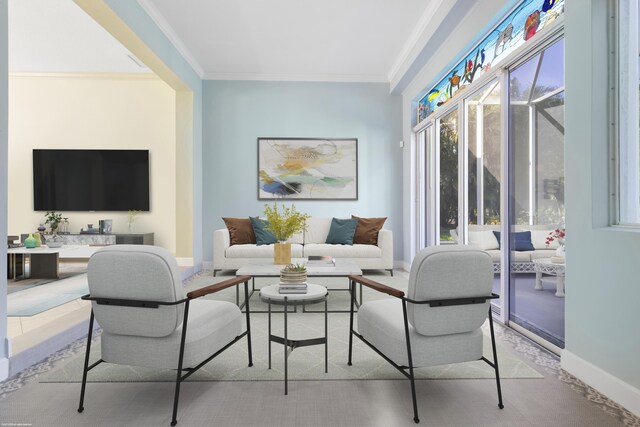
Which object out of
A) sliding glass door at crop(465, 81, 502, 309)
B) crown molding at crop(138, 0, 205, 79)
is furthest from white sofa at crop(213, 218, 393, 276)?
→ crown molding at crop(138, 0, 205, 79)

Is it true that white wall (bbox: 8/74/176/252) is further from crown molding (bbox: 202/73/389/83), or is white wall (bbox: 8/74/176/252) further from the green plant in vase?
crown molding (bbox: 202/73/389/83)

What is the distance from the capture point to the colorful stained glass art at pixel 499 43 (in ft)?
9.62

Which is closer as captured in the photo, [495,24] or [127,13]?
A: [495,24]

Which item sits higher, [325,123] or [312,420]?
[325,123]

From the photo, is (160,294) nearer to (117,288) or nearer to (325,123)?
(117,288)

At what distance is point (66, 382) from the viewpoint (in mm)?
→ 2268

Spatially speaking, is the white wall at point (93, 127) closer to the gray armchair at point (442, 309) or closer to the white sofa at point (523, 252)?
the white sofa at point (523, 252)

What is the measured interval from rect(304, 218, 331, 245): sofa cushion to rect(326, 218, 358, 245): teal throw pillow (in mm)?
197

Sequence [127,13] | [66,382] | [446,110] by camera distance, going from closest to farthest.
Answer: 1. [66,382]
2. [127,13]
3. [446,110]

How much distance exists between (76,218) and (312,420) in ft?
21.8

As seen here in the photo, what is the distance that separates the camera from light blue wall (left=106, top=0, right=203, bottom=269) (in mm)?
4020

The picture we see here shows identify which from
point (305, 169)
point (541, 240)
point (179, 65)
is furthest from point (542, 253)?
point (179, 65)

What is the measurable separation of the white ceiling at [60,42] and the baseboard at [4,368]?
4044 millimetres

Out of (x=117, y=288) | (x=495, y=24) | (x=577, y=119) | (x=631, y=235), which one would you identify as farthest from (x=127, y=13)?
(x=631, y=235)
